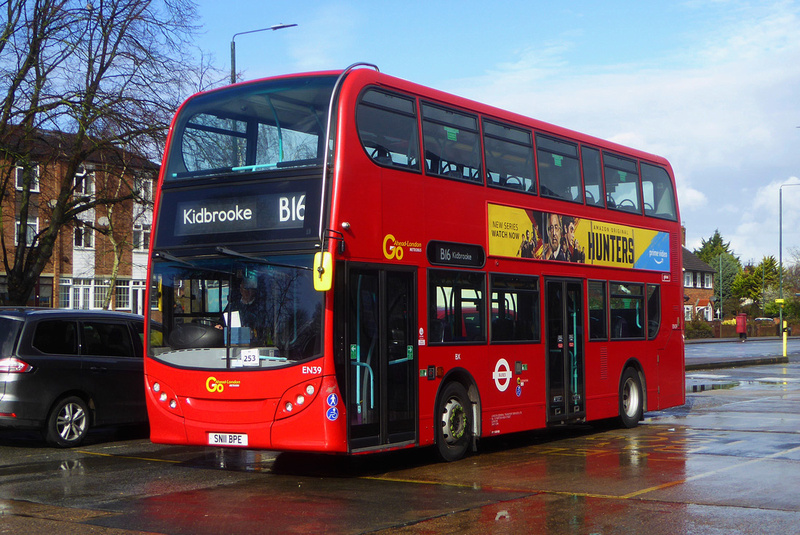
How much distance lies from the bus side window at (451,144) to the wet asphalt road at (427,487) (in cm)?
357

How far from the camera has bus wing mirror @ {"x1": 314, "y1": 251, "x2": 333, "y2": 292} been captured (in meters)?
9.72

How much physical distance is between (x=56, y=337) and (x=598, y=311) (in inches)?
315

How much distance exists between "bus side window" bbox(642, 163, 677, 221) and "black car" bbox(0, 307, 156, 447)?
863 cm

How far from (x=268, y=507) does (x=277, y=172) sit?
3606 millimetres

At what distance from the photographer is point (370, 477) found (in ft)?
35.4

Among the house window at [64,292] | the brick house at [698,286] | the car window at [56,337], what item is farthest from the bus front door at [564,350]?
the brick house at [698,286]

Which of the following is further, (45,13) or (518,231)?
(45,13)

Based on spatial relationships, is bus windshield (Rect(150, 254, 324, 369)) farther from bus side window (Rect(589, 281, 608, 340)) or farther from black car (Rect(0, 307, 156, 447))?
bus side window (Rect(589, 281, 608, 340))

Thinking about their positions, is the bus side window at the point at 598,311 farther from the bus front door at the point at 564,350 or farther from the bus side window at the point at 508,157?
the bus side window at the point at 508,157

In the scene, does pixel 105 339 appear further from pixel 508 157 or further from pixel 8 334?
pixel 508 157

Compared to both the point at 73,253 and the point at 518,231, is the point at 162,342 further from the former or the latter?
the point at 73,253

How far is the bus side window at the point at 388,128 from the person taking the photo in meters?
10.8

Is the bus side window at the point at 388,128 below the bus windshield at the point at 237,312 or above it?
above

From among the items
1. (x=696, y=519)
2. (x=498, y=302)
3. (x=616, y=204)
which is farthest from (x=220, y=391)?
(x=616, y=204)
